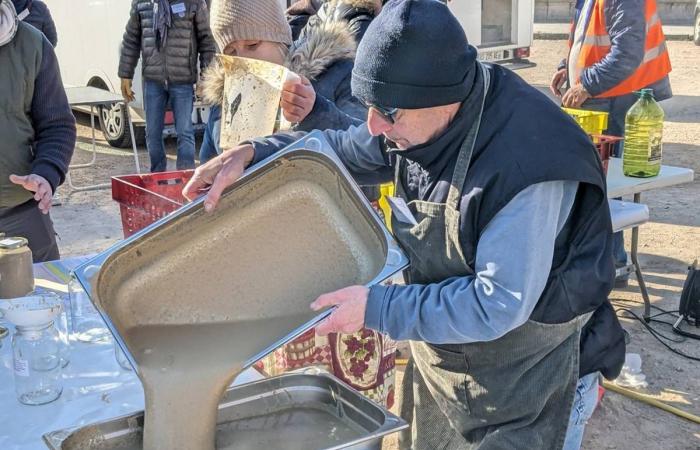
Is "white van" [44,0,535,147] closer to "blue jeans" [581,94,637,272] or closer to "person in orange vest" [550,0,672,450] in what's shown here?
"person in orange vest" [550,0,672,450]

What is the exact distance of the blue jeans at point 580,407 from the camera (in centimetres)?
190

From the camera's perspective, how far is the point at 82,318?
2.38 meters

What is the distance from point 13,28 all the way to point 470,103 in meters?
1.89

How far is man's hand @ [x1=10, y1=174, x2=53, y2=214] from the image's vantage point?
293 centimetres

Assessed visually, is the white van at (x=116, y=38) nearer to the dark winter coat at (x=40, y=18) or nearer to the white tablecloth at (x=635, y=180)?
the dark winter coat at (x=40, y=18)

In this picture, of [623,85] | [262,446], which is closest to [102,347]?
[262,446]

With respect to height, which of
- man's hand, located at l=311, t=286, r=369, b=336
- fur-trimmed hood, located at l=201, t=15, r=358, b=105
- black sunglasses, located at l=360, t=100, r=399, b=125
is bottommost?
man's hand, located at l=311, t=286, r=369, b=336

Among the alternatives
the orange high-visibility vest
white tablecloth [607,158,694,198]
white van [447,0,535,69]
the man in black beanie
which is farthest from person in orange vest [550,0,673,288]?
white van [447,0,535,69]

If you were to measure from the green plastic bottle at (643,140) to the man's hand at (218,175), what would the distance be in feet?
8.63

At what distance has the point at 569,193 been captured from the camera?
1.64m

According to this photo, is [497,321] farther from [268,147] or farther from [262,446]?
[268,147]

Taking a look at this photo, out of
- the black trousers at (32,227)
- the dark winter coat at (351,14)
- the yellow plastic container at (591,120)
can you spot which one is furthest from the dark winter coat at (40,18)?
the yellow plastic container at (591,120)

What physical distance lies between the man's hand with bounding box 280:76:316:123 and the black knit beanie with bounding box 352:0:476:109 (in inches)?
32.9

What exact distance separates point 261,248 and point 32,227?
159 centimetres
